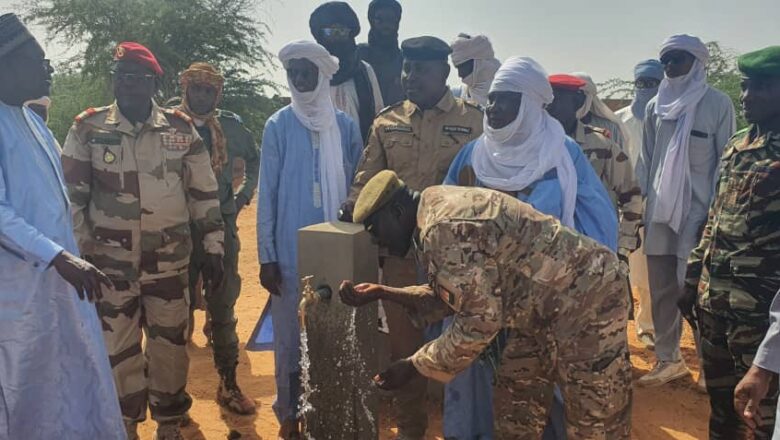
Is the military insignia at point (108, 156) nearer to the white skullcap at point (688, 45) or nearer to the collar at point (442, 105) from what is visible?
the collar at point (442, 105)

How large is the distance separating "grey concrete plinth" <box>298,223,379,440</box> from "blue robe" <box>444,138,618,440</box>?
647 mm

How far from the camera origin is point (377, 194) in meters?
2.40

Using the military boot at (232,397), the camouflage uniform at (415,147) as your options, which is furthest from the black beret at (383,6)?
the military boot at (232,397)

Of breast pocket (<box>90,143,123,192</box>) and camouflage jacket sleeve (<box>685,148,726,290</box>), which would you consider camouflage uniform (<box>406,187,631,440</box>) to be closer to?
camouflage jacket sleeve (<box>685,148,726,290</box>)

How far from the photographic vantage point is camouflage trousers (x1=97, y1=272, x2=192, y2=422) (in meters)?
3.38

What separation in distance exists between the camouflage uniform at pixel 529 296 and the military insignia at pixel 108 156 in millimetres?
1832

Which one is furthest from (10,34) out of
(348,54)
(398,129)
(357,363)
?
(348,54)

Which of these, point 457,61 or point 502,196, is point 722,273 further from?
point 457,61

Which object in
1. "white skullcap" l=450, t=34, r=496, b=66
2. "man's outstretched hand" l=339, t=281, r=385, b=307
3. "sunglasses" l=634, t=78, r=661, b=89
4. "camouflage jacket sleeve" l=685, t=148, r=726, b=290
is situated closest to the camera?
"man's outstretched hand" l=339, t=281, r=385, b=307

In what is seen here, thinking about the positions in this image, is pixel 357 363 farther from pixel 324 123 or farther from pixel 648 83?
pixel 648 83

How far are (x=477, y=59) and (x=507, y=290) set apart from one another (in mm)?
2645

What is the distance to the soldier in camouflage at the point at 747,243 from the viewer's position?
2803 mm

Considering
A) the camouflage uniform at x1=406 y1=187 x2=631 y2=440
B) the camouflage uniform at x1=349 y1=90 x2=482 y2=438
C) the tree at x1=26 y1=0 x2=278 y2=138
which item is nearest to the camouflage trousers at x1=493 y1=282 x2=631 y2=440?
the camouflage uniform at x1=406 y1=187 x2=631 y2=440

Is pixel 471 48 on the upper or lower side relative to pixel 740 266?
upper
